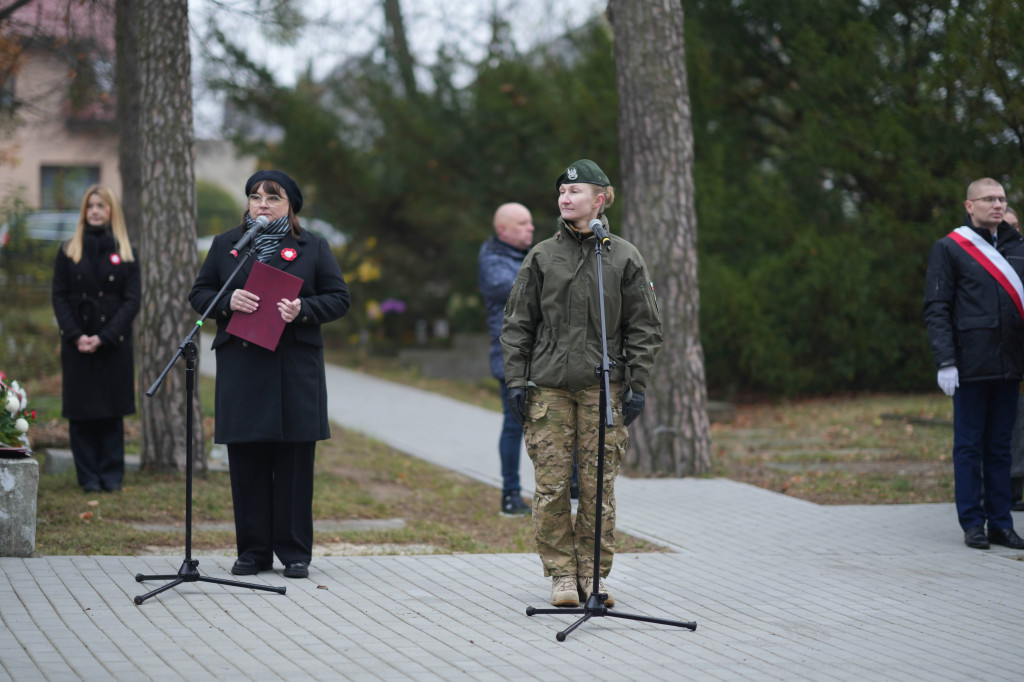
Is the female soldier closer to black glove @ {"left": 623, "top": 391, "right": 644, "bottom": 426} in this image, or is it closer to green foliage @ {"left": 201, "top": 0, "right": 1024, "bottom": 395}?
black glove @ {"left": 623, "top": 391, "right": 644, "bottom": 426}

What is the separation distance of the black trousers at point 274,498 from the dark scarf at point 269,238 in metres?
0.99

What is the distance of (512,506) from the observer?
840 centimetres

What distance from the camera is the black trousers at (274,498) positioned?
616 cm

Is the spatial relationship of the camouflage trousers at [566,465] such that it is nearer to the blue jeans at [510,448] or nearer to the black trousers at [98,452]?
the blue jeans at [510,448]

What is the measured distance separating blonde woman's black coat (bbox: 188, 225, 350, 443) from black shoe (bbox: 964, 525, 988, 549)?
401 centimetres

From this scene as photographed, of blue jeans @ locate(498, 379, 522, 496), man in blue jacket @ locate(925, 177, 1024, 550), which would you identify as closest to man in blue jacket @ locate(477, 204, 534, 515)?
blue jeans @ locate(498, 379, 522, 496)

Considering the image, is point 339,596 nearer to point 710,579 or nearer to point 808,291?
point 710,579

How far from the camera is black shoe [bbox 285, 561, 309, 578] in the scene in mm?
6137

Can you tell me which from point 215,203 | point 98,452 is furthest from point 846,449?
point 215,203

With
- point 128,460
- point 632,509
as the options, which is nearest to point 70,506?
point 128,460

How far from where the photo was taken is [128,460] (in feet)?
30.7

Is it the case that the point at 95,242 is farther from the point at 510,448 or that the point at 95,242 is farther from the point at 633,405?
the point at 633,405

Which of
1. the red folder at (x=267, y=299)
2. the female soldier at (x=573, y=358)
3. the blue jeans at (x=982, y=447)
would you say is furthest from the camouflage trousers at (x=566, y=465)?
the blue jeans at (x=982, y=447)

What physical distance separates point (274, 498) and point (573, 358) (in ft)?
6.14
